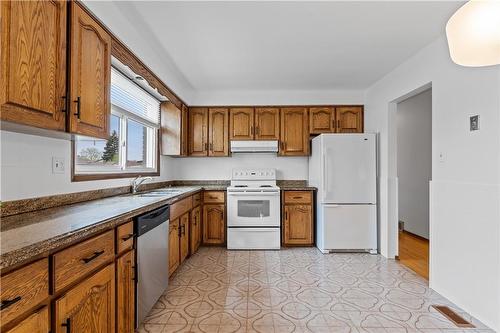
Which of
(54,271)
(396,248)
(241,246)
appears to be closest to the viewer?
(54,271)

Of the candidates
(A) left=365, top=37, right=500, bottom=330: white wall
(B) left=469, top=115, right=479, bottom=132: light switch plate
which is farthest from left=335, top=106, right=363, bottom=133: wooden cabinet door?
(B) left=469, top=115, right=479, bottom=132: light switch plate

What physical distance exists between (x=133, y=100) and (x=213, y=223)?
6.70 ft

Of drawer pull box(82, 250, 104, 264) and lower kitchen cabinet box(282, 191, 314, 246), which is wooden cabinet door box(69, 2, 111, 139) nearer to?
drawer pull box(82, 250, 104, 264)

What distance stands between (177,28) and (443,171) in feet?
Result: 9.04

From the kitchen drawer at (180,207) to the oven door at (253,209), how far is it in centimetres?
74

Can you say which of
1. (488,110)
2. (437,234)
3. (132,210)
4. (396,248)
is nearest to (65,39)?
(132,210)

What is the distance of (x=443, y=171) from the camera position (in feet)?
8.48

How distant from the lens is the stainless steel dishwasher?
194 cm

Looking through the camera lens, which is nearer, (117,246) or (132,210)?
(117,246)

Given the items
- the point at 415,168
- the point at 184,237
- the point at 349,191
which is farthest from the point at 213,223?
the point at 415,168

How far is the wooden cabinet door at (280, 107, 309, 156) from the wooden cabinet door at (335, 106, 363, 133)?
0.52m

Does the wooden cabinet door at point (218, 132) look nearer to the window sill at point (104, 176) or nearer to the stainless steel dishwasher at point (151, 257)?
the window sill at point (104, 176)

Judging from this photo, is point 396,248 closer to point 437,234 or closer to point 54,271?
point 437,234

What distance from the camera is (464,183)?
232 cm
